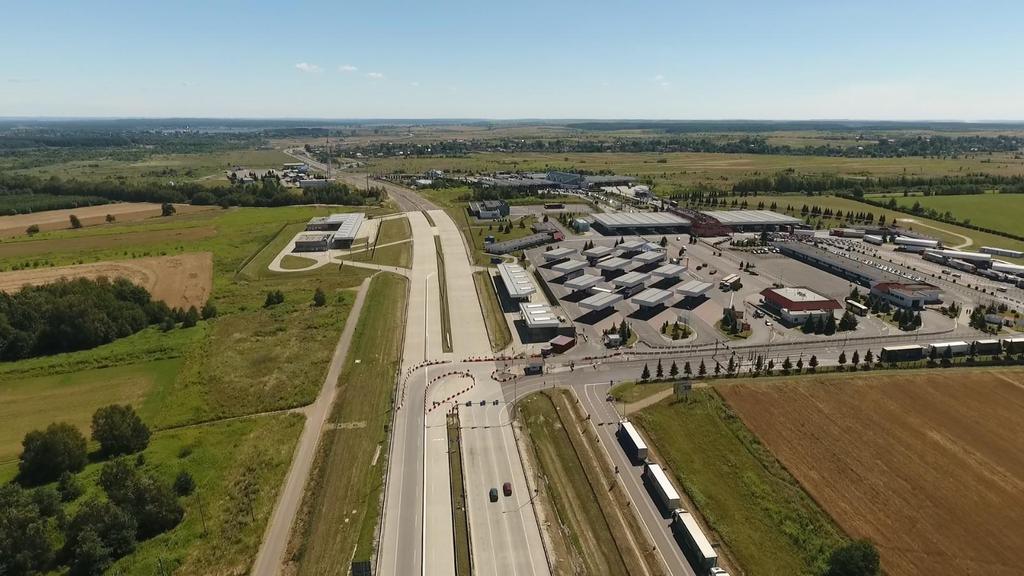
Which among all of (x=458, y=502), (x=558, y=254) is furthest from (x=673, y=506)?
(x=558, y=254)

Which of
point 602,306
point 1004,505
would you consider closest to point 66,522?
point 602,306

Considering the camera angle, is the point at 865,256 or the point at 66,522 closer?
the point at 66,522

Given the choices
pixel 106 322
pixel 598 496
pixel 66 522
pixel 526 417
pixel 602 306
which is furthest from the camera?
pixel 602 306

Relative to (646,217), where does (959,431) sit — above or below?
below

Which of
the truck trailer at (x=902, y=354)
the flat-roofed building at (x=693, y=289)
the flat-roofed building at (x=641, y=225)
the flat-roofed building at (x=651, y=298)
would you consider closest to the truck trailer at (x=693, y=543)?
the truck trailer at (x=902, y=354)

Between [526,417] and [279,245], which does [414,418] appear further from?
[279,245]

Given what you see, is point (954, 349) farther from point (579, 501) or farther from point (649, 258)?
point (579, 501)

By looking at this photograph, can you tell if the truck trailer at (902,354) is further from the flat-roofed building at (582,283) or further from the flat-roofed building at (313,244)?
the flat-roofed building at (313,244)
